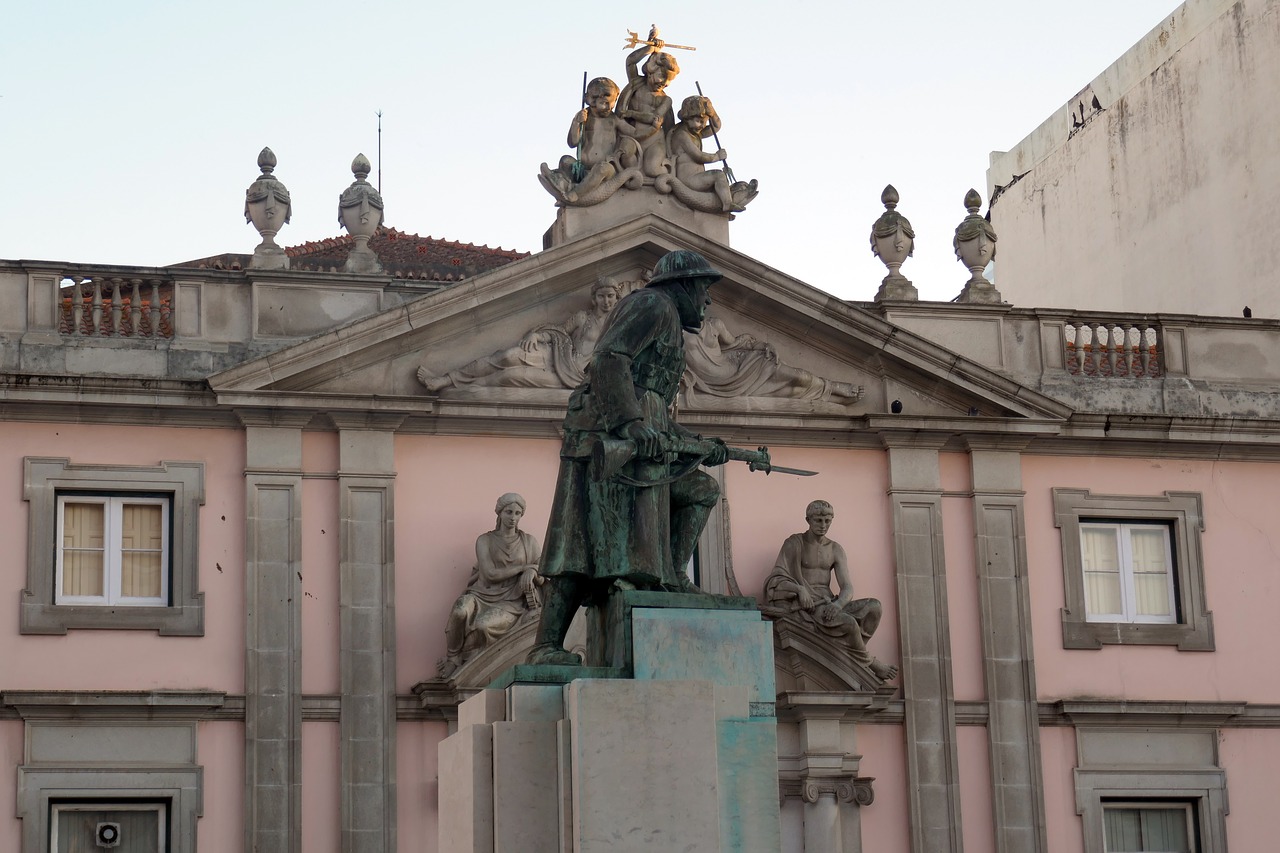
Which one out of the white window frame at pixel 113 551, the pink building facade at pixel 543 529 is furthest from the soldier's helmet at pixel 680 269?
the white window frame at pixel 113 551

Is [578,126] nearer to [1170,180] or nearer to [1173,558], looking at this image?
[1173,558]

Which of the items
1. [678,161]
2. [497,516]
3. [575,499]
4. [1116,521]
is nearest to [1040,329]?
[1116,521]

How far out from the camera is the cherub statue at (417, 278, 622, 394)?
68.7 ft

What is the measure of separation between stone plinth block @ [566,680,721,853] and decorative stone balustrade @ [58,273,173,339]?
1074 cm

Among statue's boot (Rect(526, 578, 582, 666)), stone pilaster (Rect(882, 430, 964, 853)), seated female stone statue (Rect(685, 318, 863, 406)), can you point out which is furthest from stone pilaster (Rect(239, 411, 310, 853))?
statue's boot (Rect(526, 578, 582, 666))

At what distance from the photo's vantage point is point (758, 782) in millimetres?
11117

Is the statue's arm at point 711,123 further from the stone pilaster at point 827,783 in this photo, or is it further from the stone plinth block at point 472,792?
the stone plinth block at point 472,792

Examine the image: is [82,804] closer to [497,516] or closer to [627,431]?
[497,516]

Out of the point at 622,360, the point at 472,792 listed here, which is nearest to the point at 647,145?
the point at 622,360

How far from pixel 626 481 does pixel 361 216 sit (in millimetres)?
10401

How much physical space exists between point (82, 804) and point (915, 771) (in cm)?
724

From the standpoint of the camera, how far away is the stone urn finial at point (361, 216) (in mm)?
21375

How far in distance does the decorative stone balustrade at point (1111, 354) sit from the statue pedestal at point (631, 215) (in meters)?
3.66

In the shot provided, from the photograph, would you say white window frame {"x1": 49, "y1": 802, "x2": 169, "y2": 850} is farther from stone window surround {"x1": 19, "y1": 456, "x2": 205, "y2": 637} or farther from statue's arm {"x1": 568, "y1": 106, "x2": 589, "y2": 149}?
statue's arm {"x1": 568, "y1": 106, "x2": 589, "y2": 149}
